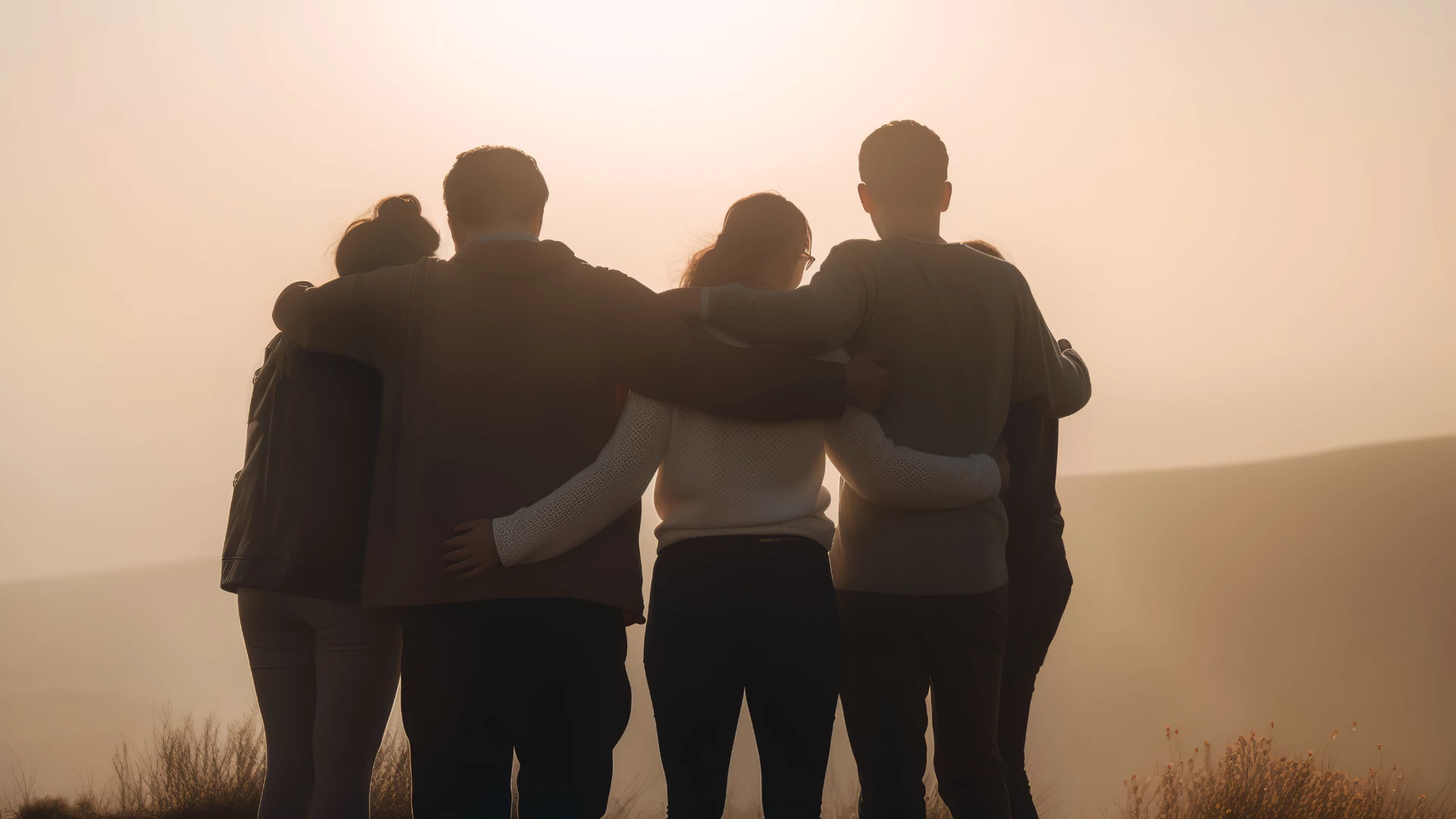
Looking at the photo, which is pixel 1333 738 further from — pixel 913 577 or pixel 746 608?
pixel 746 608

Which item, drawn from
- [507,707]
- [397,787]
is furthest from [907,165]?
[397,787]

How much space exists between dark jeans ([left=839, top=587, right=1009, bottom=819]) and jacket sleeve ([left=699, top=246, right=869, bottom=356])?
22.4 inches

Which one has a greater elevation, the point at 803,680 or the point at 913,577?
the point at 913,577

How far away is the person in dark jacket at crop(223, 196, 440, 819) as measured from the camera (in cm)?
203

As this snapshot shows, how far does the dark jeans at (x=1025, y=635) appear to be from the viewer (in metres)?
2.27

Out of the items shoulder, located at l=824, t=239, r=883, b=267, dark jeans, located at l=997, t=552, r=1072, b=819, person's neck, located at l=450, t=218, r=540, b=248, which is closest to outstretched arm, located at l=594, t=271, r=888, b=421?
person's neck, located at l=450, t=218, r=540, b=248

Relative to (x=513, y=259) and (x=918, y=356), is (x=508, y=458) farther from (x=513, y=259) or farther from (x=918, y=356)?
(x=918, y=356)

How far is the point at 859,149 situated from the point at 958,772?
1440 millimetres

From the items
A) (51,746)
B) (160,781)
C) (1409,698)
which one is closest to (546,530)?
(160,781)

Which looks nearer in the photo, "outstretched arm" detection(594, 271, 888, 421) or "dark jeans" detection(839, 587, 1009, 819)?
"outstretched arm" detection(594, 271, 888, 421)

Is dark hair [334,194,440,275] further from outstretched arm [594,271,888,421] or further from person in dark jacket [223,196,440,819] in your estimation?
outstretched arm [594,271,888,421]

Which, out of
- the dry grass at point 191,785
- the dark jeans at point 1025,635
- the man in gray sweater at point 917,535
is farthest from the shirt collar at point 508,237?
the dry grass at point 191,785

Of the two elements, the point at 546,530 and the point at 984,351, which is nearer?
the point at 546,530

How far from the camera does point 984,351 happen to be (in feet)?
6.87
